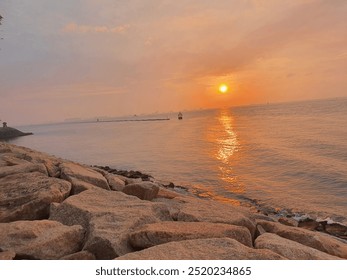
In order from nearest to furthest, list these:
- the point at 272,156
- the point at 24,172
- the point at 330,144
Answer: the point at 24,172
the point at 272,156
the point at 330,144

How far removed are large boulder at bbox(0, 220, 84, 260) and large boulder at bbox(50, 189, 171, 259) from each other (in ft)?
0.79

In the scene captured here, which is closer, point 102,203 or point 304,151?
point 102,203

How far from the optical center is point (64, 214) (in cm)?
495

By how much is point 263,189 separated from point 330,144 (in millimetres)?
15391

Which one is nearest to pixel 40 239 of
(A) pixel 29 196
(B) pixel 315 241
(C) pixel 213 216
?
(A) pixel 29 196

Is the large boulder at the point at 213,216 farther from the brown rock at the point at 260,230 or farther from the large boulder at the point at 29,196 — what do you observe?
the large boulder at the point at 29,196

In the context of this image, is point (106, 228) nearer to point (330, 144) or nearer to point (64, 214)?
point (64, 214)

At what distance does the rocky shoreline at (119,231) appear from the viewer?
3.71 m

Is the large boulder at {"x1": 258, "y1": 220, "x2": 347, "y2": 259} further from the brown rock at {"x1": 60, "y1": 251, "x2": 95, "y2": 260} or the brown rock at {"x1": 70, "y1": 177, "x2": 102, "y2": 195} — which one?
the brown rock at {"x1": 70, "y1": 177, "x2": 102, "y2": 195}

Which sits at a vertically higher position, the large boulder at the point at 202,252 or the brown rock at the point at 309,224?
the large boulder at the point at 202,252

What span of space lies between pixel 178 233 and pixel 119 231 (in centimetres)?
88

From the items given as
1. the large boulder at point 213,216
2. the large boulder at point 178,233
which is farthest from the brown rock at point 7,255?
the large boulder at point 213,216

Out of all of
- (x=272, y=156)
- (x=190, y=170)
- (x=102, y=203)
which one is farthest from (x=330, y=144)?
(x=102, y=203)

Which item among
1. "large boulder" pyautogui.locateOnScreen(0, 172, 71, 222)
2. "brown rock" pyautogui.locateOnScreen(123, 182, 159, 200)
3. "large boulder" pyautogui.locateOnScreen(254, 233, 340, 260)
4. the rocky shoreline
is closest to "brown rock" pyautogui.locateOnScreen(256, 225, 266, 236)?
the rocky shoreline
